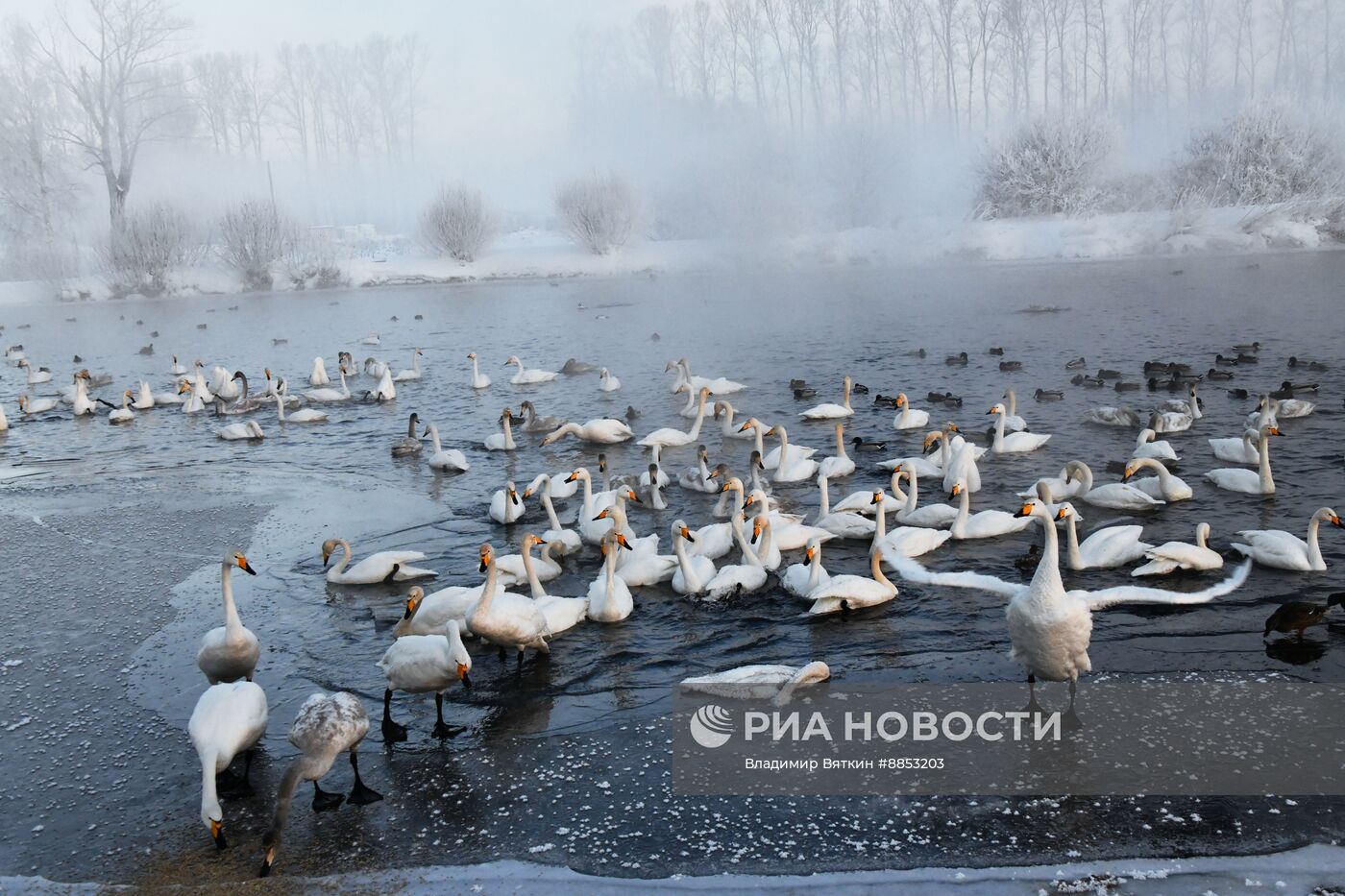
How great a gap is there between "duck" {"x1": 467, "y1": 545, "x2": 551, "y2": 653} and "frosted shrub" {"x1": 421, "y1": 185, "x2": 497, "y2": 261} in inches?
1858

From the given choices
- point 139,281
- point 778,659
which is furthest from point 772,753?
point 139,281

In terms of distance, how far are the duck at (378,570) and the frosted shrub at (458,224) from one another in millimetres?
45036

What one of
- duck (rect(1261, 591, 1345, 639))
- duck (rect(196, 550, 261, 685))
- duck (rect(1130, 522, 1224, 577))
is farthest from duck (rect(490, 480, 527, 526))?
duck (rect(1261, 591, 1345, 639))

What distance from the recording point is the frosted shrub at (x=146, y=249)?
160ft

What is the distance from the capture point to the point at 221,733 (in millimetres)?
5496

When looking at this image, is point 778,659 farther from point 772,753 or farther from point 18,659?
point 18,659

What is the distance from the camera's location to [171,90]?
82.8 metres

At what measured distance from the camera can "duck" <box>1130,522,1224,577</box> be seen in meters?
8.12

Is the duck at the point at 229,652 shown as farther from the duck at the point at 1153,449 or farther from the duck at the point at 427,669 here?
the duck at the point at 1153,449

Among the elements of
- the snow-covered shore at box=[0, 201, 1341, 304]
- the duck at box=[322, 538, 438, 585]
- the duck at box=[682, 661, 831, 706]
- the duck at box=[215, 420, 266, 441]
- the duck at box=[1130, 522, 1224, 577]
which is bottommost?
the duck at box=[682, 661, 831, 706]

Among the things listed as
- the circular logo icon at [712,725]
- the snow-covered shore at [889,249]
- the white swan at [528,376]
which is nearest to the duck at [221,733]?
the circular logo icon at [712,725]

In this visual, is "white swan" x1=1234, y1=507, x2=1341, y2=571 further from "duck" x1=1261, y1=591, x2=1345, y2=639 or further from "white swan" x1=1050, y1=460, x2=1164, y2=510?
"white swan" x1=1050, y1=460, x2=1164, y2=510

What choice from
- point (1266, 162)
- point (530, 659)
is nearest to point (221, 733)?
point (530, 659)

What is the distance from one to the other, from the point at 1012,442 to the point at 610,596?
6.67 meters
